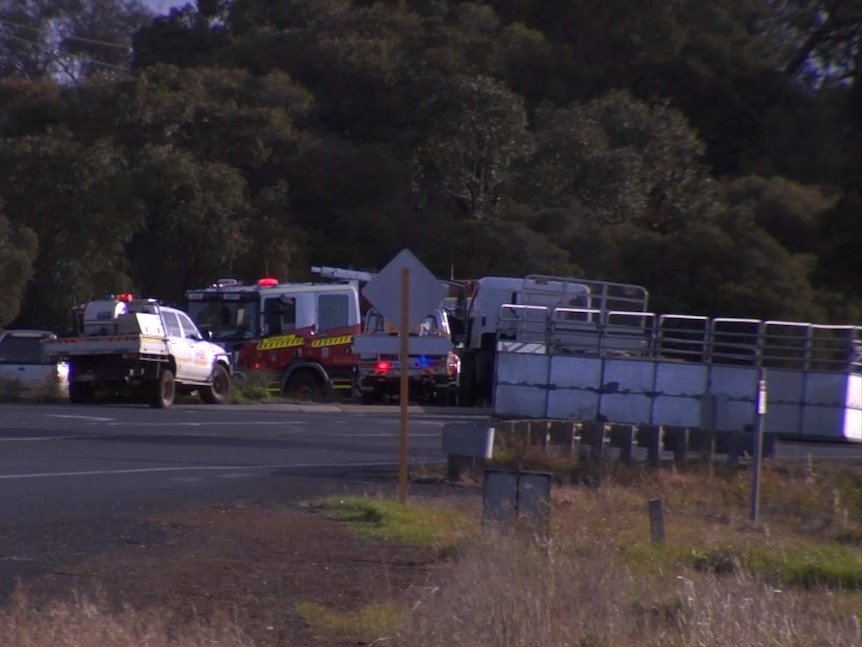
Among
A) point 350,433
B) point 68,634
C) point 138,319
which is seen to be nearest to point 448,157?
point 138,319

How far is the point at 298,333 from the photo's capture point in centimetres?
3184

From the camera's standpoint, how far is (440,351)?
853 inches

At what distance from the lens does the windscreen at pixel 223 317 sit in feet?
107

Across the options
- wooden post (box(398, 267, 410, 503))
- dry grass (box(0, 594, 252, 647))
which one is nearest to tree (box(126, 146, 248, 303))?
wooden post (box(398, 267, 410, 503))

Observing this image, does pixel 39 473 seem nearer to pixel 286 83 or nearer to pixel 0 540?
pixel 0 540

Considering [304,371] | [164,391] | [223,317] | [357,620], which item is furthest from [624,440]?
[223,317]

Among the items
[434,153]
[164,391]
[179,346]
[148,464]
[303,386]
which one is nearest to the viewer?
[148,464]

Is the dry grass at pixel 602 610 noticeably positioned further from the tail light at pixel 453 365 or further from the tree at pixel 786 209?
the tree at pixel 786 209

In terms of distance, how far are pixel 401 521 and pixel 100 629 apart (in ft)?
19.8

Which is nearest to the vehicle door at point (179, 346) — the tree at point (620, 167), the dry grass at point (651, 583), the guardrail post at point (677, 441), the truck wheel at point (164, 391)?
the truck wheel at point (164, 391)

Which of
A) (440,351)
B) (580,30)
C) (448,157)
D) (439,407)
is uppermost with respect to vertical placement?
(580,30)

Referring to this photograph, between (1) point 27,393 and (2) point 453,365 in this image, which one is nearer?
(1) point 27,393

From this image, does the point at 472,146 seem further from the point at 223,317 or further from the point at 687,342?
the point at 687,342

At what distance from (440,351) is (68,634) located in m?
15.2
